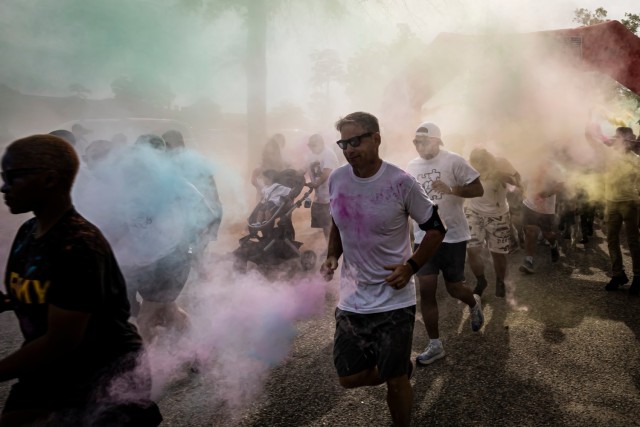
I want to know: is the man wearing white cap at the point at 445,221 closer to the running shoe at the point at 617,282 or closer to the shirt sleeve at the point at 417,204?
the shirt sleeve at the point at 417,204

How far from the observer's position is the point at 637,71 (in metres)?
5.48

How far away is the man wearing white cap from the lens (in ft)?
12.0

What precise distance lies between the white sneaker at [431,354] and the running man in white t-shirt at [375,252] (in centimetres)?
101

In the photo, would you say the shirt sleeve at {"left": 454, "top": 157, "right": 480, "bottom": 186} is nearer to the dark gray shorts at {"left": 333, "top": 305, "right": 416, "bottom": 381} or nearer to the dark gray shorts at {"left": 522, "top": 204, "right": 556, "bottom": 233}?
the dark gray shorts at {"left": 333, "top": 305, "right": 416, "bottom": 381}

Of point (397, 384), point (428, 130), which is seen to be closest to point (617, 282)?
point (428, 130)

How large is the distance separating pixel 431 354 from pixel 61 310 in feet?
9.54

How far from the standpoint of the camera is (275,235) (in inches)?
253

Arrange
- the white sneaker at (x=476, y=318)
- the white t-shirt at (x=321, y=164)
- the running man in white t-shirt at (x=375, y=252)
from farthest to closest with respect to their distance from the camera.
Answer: the white t-shirt at (x=321, y=164) → the white sneaker at (x=476, y=318) → the running man in white t-shirt at (x=375, y=252)

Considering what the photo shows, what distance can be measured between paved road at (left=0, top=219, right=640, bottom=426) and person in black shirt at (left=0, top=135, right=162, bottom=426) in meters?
1.29

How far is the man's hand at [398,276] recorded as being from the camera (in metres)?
2.36

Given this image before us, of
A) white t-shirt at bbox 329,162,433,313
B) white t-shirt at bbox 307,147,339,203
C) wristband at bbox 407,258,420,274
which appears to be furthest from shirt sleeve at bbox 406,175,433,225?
white t-shirt at bbox 307,147,339,203

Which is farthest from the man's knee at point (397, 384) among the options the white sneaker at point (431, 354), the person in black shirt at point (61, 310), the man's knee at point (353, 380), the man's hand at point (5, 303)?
the man's hand at point (5, 303)

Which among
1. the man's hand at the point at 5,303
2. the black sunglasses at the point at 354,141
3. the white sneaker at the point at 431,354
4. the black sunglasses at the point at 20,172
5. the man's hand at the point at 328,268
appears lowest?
the white sneaker at the point at 431,354

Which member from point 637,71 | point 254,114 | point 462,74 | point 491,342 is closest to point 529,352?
point 491,342
